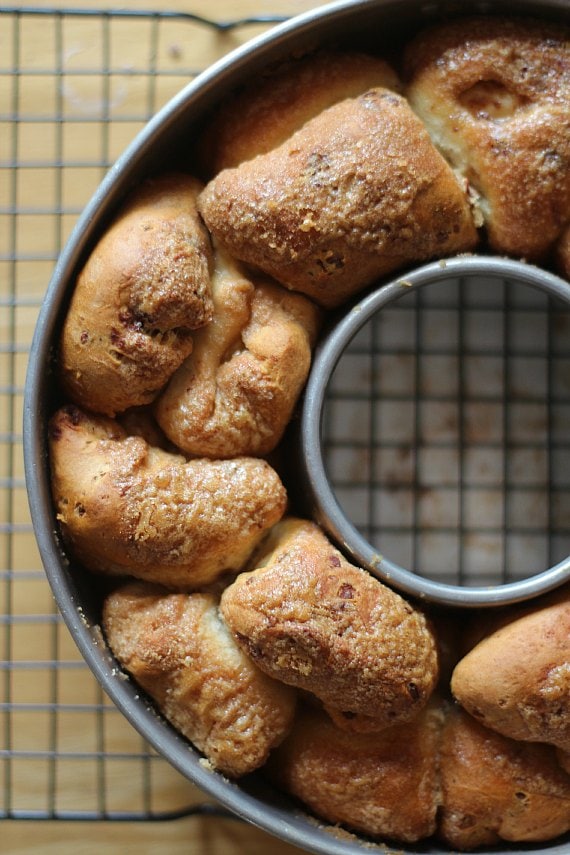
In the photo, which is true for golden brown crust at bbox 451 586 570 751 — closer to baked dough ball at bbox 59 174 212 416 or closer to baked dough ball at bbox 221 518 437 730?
baked dough ball at bbox 221 518 437 730

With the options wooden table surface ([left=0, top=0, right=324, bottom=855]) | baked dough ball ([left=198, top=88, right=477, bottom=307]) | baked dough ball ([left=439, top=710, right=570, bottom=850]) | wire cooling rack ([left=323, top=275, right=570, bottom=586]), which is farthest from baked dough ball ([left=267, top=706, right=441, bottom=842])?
baked dough ball ([left=198, top=88, right=477, bottom=307])

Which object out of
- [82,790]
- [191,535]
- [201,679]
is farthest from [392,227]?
[82,790]

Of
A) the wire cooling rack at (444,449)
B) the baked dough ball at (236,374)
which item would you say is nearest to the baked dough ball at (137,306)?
the baked dough ball at (236,374)

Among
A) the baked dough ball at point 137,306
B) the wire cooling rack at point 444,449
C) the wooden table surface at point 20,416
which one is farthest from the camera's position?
the wire cooling rack at point 444,449

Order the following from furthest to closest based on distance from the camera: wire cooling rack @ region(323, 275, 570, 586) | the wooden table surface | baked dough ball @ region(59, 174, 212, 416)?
1. wire cooling rack @ region(323, 275, 570, 586)
2. the wooden table surface
3. baked dough ball @ region(59, 174, 212, 416)

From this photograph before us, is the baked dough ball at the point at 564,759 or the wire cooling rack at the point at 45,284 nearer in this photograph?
the baked dough ball at the point at 564,759

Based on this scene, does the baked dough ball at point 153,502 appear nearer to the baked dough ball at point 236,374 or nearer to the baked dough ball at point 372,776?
the baked dough ball at point 236,374
